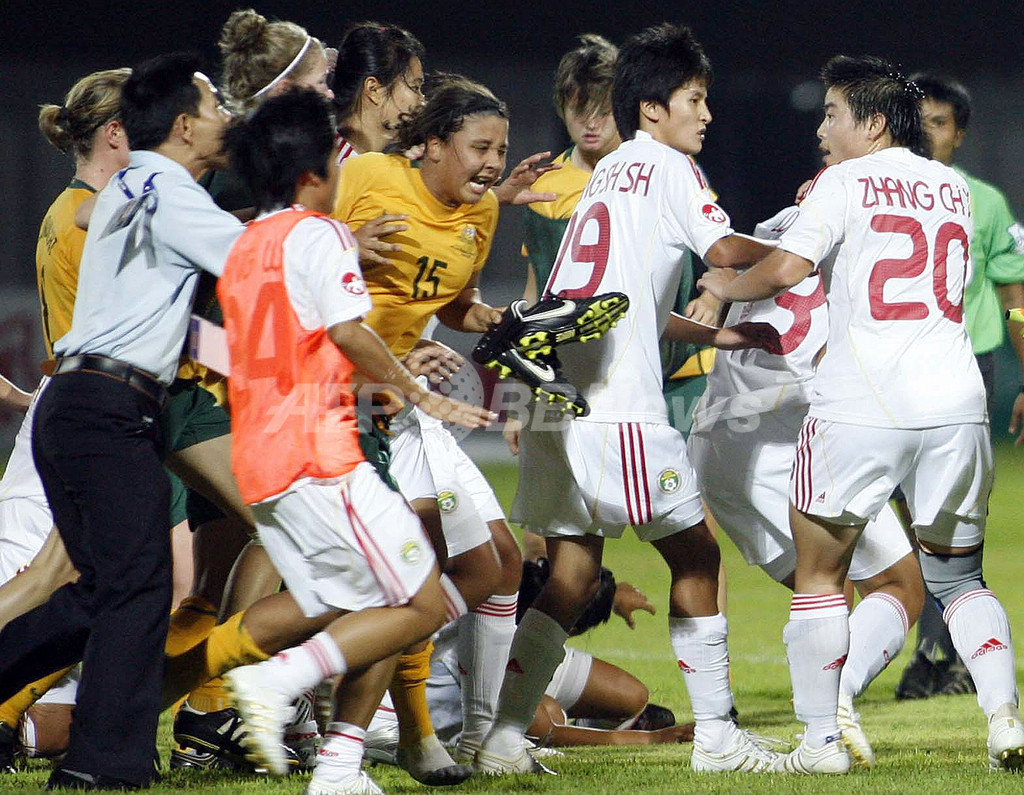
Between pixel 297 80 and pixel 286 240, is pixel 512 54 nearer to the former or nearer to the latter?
pixel 297 80

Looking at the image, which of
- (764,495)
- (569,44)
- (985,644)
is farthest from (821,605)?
(569,44)

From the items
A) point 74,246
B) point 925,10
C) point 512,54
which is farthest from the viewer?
point 925,10

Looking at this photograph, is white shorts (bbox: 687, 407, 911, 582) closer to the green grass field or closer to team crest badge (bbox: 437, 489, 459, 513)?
the green grass field

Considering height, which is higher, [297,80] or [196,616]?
[297,80]

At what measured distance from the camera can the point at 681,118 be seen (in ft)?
14.0

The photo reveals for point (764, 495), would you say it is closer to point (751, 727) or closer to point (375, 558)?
point (751, 727)

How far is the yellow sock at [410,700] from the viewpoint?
405 centimetres

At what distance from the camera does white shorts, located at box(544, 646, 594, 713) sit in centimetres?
488

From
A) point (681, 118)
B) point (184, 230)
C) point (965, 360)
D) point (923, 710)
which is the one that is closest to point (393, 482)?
point (184, 230)

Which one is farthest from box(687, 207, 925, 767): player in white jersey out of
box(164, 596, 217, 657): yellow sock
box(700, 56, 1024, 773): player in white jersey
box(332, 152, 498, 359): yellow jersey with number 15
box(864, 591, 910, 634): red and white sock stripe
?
box(164, 596, 217, 657): yellow sock

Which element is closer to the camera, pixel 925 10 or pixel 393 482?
pixel 393 482

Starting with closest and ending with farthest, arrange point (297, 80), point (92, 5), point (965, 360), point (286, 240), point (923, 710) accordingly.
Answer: point (286, 240) → point (965, 360) → point (297, 80) → point (923, 710) → point (92, 5)

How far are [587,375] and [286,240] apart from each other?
1.08 m

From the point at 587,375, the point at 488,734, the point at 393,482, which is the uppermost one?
the point at 587,375
